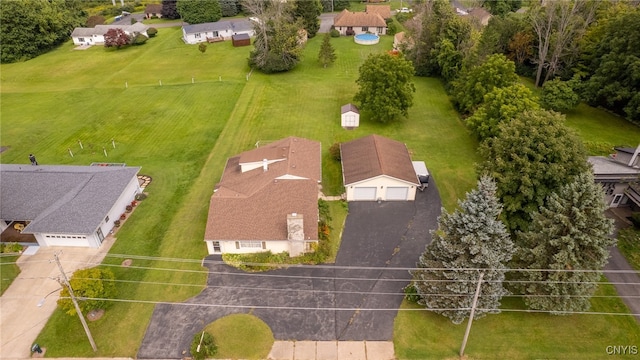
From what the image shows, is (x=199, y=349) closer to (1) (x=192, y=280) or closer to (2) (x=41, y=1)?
(1) (x=192, y=280)

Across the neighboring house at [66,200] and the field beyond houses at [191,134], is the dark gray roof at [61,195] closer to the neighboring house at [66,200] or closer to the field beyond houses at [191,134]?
the neighboring house at [66,200]

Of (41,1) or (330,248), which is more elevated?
(41,1)

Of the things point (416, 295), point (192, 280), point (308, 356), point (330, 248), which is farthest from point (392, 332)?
point (192, 280)

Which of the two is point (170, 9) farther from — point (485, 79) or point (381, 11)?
point (485, 79)

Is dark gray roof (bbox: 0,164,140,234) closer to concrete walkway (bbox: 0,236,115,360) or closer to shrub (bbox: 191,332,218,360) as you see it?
concrete walkway (bbox: 0,236,115,360)

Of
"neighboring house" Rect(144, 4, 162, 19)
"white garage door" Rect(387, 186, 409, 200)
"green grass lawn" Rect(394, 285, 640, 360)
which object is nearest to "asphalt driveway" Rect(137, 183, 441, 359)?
"green grass lawn" Rect(394, 285, 640, 360)

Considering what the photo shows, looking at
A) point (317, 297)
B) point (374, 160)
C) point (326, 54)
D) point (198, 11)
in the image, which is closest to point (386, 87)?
point (374, 160)
